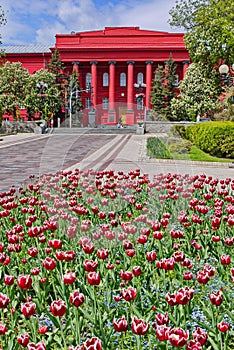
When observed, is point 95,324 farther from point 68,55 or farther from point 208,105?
point 68,55

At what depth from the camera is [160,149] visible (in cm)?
1477

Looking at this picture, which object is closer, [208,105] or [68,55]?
[208,105]

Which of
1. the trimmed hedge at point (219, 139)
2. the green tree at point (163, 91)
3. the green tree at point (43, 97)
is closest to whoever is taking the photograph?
the trimmed hedge at point (219, 139)

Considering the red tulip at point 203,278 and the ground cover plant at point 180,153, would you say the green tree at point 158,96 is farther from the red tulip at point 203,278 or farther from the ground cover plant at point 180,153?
the red tulip at point 203,278

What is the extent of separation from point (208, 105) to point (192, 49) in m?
→ 12.4

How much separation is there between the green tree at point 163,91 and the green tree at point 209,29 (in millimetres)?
16236

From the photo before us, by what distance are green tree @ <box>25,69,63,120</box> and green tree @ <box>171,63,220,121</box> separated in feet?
38.7

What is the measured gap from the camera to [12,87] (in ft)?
133

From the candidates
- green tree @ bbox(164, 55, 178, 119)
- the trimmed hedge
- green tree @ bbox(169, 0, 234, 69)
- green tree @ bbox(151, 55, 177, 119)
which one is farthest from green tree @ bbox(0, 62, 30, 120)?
the trimmed hedge

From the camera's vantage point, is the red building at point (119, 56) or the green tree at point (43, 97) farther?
the red building at point (119, 56)

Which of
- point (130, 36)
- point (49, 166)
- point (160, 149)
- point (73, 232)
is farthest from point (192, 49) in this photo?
point (130, 36)

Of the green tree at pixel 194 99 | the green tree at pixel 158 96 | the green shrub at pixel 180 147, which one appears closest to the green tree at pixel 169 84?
the green tree at pixel 158 96

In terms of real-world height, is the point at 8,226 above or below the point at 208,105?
below

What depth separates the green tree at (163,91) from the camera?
138 feet
